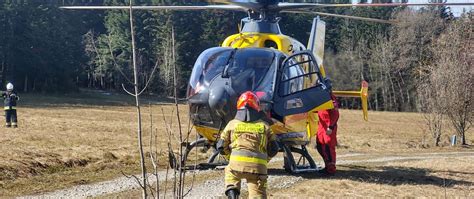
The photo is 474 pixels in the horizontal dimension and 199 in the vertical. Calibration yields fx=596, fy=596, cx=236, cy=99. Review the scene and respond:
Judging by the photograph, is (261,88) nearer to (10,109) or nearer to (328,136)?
(328,136)

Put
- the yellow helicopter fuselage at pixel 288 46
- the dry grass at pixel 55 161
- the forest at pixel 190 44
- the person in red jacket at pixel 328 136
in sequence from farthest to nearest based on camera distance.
A: the forest at pixel 190 44
the person in red jacket at pixel 328 136
the yellow helicopter fuselage at pixel 288 46
the dry grass at pixel 55 161

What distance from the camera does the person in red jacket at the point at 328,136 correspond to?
13281mm

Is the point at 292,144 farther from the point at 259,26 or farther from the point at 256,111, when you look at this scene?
the point at 256,111

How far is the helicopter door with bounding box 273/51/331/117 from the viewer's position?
12031 mm

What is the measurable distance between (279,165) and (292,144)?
2.60m

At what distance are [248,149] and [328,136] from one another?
585 cm

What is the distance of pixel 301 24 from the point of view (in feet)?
230

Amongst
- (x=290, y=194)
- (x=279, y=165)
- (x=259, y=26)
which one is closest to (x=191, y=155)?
(x=279, y=165)

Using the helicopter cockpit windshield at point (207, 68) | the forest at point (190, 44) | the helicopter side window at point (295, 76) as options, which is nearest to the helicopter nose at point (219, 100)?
the helicopter cockpit windshield at point (207, 68)

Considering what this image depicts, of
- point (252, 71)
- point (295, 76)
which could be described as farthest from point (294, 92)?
point (252, 71)

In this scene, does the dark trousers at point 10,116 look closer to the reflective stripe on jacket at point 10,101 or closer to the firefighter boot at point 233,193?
the reflective stripe on jacket at point 10,101

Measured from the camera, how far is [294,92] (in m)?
12.4

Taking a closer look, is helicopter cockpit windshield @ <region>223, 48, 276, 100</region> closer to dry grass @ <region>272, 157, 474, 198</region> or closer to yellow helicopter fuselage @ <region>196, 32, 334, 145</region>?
yellow helicopter fuselage @ <region>196, 32, 334, 145</region>

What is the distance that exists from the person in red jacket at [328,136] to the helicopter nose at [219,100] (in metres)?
2.99
